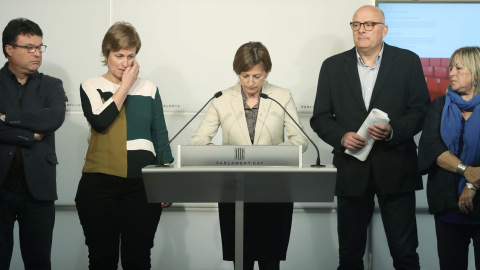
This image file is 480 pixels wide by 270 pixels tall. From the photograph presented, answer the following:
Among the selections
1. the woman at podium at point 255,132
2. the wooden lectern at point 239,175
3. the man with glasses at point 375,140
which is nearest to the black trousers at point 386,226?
the man with glasses at point 375,140

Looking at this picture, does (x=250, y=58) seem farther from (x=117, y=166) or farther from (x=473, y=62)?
(x=473, y=62)

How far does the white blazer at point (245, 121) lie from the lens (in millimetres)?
3469

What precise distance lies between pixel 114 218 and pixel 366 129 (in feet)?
4.79

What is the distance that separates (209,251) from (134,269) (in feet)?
4.96

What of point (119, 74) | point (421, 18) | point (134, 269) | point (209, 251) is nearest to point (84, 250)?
point (209, 251)

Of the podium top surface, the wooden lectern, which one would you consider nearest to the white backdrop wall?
the wooden lectern

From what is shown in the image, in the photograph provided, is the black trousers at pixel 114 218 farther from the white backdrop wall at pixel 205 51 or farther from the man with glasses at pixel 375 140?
the white backdrop wall at pixel 205 51

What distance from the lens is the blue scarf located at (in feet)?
11.3

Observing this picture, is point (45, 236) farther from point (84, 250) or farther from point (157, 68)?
point (157, 68)

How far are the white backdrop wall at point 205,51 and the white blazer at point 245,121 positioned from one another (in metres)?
1.26

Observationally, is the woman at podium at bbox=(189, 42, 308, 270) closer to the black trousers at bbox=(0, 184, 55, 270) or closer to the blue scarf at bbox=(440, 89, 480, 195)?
the blue scarf at bbox=(440, 89, 480, 195)

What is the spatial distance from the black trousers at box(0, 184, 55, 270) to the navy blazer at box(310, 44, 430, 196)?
171 centimetres

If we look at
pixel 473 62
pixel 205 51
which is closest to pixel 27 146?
pixel 205 51

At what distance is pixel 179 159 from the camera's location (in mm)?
2701
